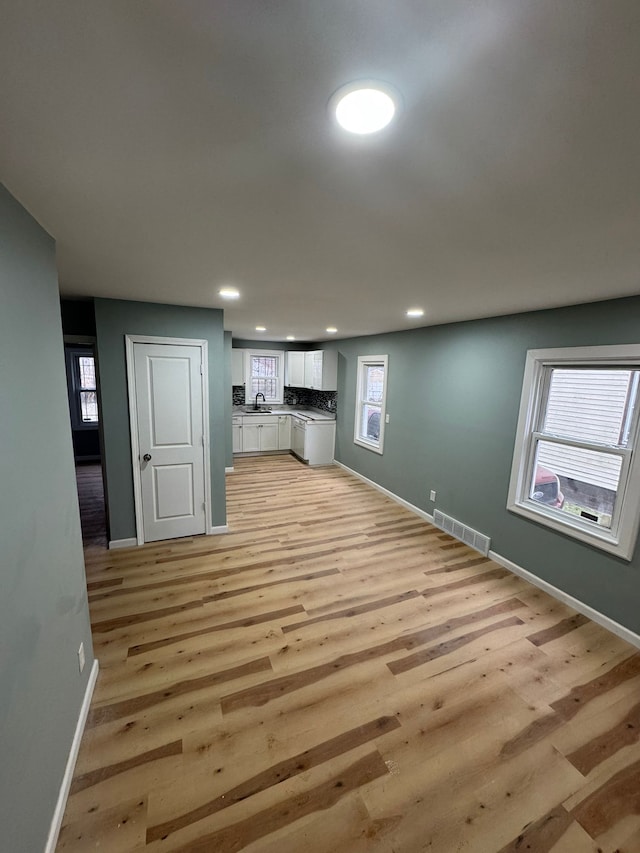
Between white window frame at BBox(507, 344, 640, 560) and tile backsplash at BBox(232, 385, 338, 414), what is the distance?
3.88 metres

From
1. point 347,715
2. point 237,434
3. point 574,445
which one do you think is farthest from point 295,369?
point 347,715

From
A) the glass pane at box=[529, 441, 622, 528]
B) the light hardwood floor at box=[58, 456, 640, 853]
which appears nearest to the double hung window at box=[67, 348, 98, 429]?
the light hardwood floor at box=[58, 456, 640, 853]

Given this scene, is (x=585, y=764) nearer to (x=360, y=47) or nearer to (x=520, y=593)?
(x=520, y=593)

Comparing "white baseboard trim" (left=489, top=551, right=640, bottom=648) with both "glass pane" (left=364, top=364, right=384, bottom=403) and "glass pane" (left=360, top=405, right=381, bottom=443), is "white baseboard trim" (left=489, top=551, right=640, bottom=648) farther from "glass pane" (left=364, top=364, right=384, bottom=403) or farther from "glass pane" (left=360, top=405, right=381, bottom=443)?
"glass pane" (left=364, top=364, right=384, bottom=403)

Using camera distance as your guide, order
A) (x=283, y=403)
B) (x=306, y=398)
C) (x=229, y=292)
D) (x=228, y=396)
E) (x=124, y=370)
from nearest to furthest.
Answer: (x=229, y=292)
(x=124, y=370)
(x=228, y=396)
(x=283, y=403)
(x=306, y=398)

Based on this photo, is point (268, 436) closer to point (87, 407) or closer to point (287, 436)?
point (287, 436)

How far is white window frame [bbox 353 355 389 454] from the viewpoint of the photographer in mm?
5172

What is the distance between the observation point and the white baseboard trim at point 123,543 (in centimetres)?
339

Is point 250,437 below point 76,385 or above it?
below

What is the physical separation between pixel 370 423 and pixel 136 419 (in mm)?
3554

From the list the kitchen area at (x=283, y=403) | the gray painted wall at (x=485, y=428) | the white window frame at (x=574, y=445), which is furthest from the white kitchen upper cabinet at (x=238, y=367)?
the white window frame at (x=574, y=445)

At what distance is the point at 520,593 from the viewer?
293 centimetres

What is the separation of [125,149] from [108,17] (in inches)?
16.7

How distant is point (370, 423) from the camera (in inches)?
226
